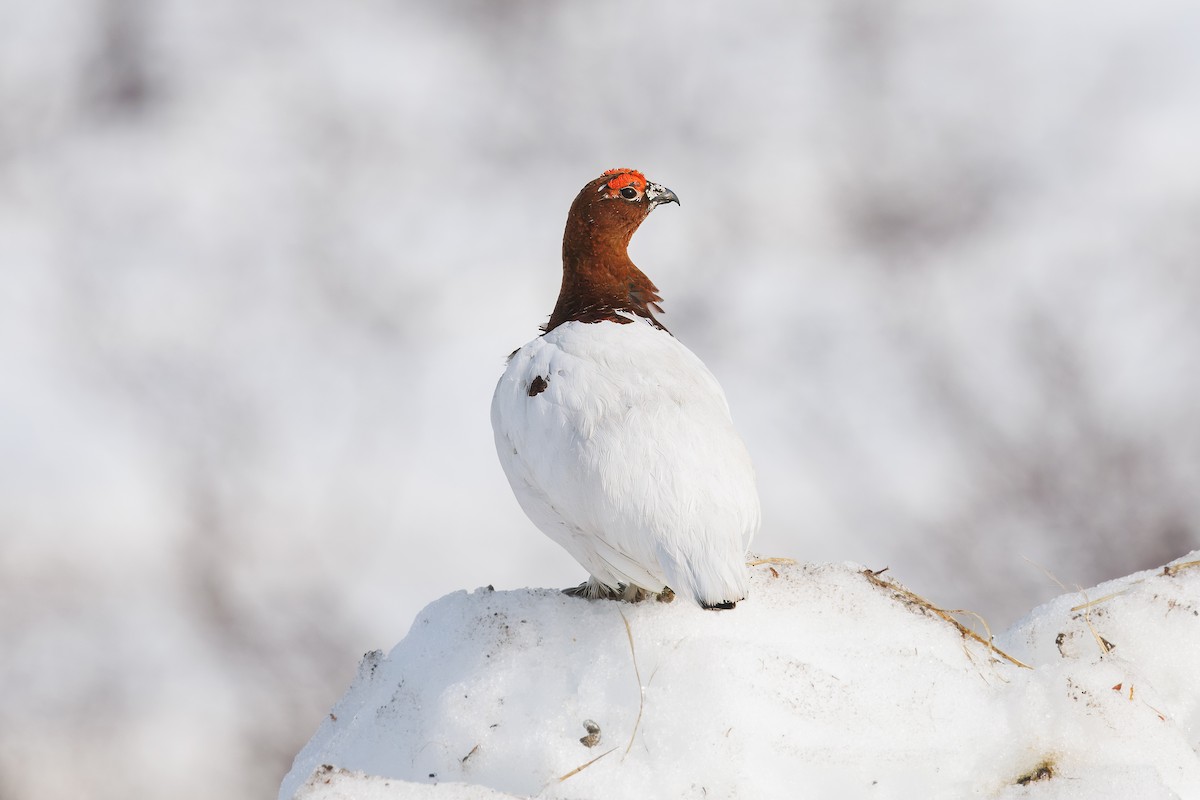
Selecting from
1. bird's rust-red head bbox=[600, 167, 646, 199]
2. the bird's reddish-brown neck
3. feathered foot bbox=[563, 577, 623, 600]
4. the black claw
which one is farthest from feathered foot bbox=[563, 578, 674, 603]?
bird's rust-red head bbox=[600, 167, 646, 199]

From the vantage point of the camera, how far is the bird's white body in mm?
2250

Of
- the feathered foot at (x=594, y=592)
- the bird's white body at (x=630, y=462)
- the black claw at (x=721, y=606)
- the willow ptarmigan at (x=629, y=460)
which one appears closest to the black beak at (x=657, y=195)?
the willow ptarmigan at (x=629, y=460)

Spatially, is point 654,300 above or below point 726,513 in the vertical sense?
above

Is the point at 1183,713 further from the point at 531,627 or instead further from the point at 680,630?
the point at 531,627

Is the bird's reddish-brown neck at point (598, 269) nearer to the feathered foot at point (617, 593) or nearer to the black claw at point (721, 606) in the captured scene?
the feathered foot at point (617, 593)

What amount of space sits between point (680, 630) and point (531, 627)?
34 cm

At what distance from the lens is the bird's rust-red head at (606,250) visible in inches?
121

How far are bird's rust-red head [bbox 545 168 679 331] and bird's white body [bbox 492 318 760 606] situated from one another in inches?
14.2

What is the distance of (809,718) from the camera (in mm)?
2096

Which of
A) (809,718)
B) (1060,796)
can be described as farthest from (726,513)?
(1060,796)

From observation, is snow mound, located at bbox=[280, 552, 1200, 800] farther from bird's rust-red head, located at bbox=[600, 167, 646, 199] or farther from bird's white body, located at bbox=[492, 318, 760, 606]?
bird's rust-red head, located at bbox=[600, 167, 646, 199]

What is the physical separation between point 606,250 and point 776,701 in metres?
1.49

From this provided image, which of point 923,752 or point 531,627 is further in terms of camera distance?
point 531,627

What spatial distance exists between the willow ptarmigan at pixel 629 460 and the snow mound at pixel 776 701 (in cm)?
16
